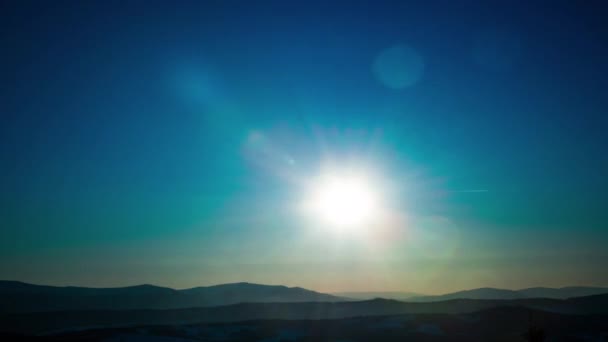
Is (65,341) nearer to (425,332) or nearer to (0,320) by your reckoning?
(425,332)

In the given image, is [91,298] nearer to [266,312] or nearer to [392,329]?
[266,312]

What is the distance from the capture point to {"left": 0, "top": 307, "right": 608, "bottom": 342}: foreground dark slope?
66.4 meters

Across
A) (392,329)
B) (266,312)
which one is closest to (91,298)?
(266,312)

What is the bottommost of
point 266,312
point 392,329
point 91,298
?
point 392,329

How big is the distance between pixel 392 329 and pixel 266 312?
183 ft

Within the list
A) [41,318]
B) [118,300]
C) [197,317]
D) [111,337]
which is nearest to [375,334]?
[111,337]

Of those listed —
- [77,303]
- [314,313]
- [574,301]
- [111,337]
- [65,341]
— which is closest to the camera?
[65,341]

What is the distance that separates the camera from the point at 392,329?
2982 inches

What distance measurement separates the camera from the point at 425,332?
72688 millimetres

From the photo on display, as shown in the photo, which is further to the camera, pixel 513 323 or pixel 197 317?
pixel 197 317

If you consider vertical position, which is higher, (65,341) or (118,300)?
(118,300)

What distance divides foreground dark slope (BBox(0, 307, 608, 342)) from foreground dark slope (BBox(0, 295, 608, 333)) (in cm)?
2318

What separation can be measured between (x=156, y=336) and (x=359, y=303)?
6780 cm

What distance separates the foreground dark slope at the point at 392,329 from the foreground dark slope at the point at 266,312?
2318 cm
